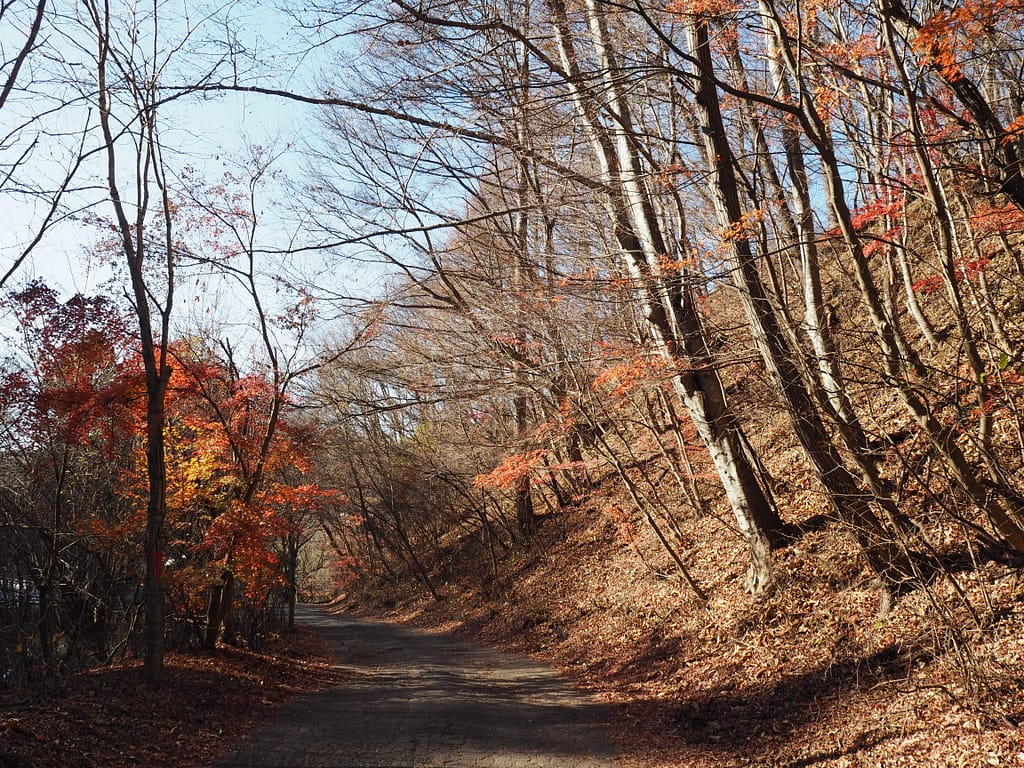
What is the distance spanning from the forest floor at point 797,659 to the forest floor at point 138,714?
4.62m

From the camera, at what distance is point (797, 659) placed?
23.7 feet

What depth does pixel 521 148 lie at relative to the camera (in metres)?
9.29

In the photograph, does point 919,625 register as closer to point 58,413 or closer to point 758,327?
point 758,327

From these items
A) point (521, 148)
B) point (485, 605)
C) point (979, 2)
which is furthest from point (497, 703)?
point (485, 605)

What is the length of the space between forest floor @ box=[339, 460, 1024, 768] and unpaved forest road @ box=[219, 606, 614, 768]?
1.78 feet

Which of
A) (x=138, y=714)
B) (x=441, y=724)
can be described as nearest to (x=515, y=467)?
(x=441, y=724)

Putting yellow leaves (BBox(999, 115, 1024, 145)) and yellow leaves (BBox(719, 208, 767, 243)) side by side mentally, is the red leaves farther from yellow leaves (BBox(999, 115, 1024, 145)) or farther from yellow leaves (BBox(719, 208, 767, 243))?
yellow leaves (BBox(999, 115, 1024, 145))

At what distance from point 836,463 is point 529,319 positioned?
632cm

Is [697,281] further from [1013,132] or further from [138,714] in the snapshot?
[138,714]

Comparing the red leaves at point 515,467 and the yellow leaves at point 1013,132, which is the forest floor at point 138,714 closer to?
the red leaves at point 515,467

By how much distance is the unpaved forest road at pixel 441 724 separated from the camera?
6.76 meters

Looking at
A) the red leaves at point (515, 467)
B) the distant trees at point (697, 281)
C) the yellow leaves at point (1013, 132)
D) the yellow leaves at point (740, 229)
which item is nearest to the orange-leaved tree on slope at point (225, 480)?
the distant trees at point (697, 281)

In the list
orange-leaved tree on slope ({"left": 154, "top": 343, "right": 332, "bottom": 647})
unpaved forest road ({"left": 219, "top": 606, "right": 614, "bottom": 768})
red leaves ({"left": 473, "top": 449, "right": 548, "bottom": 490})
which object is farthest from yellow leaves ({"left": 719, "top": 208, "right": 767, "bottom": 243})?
red leaves ({"left": 473, "top": 449, "right": 548, "bottom": 490})

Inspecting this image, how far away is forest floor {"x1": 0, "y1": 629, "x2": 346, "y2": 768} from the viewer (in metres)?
6.31
